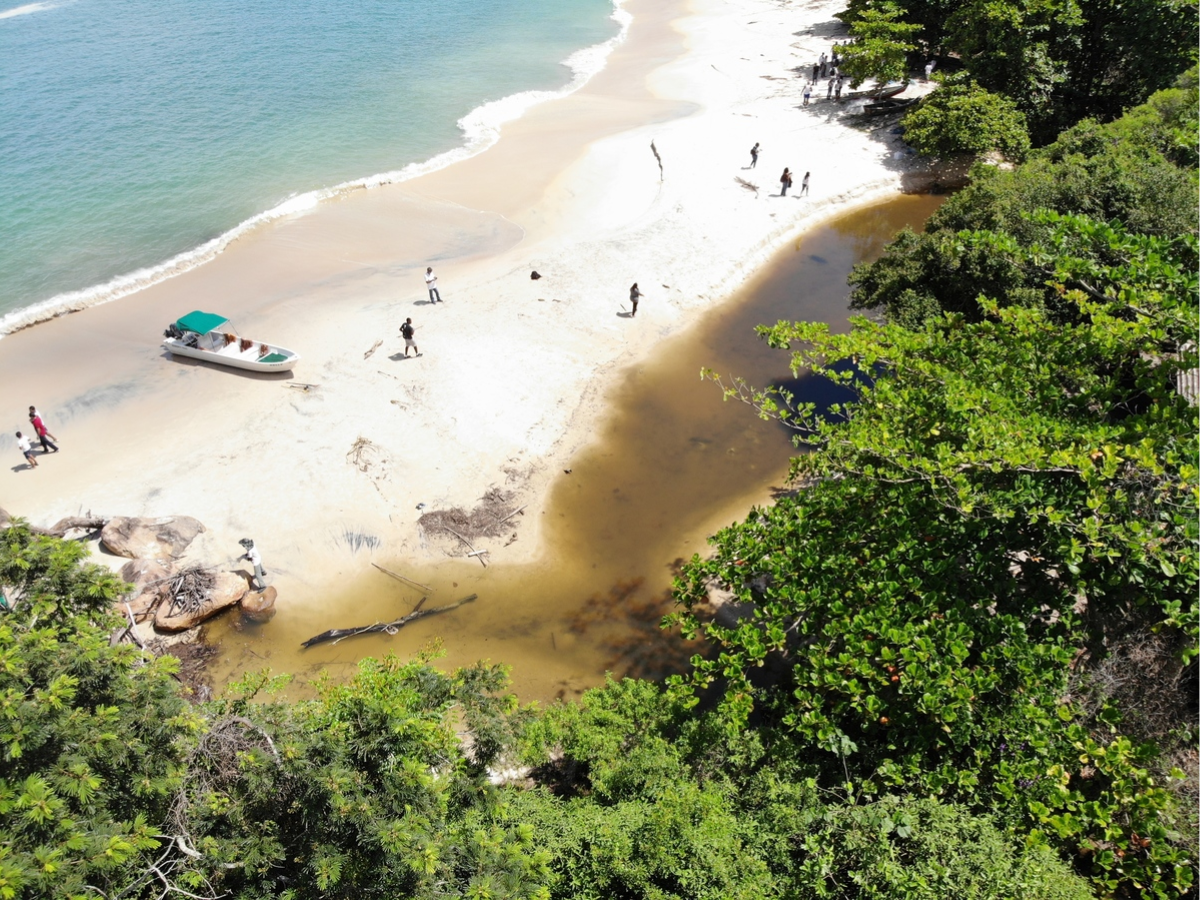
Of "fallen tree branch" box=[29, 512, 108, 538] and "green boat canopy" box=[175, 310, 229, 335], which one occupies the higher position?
"green boat canopy" box=[175, 310, 229, 335]

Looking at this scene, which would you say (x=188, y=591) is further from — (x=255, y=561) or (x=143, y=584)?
(x=255, y=561)

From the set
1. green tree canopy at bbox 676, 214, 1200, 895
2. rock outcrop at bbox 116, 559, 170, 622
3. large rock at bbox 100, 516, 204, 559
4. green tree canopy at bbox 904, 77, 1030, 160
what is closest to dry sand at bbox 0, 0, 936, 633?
large rock at bbox 100, 516, 204, 559

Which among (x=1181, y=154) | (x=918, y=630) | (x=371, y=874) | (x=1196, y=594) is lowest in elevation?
(x=371, y=874)

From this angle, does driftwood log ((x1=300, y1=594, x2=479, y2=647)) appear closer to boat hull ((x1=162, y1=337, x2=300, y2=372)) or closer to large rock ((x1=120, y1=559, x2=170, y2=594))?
large rock ((x1=120, y1=559, x2=170, y2=594))

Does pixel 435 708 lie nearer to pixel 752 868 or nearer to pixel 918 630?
pixel 752 868

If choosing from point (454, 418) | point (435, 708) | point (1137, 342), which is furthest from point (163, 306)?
point (1137, 342)

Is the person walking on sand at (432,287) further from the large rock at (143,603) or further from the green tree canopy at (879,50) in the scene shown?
the green tree canopy at (879,50)
